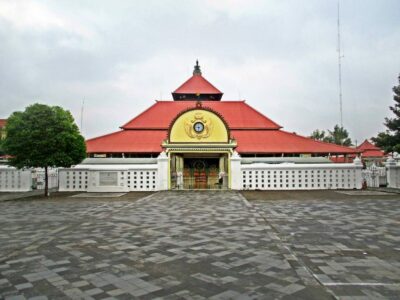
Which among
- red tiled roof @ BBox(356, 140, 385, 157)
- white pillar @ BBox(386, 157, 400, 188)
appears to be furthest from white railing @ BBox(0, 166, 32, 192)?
red tiled roof @ BBox(356, 140, 385, 157)

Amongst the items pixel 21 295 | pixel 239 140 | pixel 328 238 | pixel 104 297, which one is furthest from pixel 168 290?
pixel 239 140

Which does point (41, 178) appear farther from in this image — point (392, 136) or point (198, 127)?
point (392, 136)

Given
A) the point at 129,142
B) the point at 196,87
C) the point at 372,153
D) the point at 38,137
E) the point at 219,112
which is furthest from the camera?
the point at 372,153

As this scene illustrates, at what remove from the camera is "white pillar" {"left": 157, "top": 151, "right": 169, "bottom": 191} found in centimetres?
1889

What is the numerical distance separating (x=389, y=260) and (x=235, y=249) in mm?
2465

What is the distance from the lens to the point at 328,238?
6586 millimetres

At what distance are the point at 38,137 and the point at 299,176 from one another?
1424 cm

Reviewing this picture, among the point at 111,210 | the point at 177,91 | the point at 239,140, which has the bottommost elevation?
the point at 111,210

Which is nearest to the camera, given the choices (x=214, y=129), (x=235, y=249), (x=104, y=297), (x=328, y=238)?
(x=104, y=297)

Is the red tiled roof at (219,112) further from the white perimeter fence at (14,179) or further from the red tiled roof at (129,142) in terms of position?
the white perimeter fence at (14,179)

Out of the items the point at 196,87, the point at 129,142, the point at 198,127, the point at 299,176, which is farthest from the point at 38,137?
the point at 196,87

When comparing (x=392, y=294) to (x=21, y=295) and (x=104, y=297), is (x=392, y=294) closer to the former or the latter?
(x=104, y=297)

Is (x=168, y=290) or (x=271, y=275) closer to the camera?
(x=168, y=290)

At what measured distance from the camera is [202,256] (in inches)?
210
